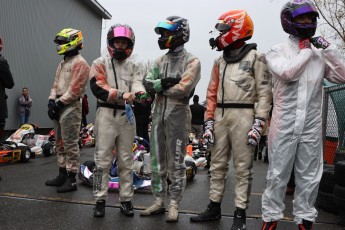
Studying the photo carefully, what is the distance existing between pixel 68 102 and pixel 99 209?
68.6 inches

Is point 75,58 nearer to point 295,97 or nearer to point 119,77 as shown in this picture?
point 119,77

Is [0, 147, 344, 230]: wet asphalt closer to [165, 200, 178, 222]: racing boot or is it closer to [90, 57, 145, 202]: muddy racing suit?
[165, 200, 178, 222]: racing boot

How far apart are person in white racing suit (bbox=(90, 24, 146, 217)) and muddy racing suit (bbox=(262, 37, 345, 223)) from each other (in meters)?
1.54

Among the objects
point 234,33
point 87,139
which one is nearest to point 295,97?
point 234,33

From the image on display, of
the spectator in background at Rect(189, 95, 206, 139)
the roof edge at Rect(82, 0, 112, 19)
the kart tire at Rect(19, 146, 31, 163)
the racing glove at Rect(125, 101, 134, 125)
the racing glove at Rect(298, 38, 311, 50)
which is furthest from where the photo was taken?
the roof edge at Rect(82, 0, 112, 19)

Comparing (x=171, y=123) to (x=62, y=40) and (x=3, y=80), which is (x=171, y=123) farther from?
(x=3, y=80)

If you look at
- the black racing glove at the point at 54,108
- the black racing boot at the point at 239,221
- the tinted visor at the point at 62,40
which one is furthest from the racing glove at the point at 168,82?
the tinted visor at the point at 62,40

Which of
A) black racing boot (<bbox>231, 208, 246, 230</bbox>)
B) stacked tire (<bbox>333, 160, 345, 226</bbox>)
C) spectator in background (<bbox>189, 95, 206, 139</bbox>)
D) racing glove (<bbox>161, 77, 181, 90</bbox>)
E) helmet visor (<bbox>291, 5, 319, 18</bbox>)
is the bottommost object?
spectator in background (<bbox>189, 95, 206, 139</bbox>)

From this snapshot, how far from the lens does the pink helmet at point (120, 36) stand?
14.3ft

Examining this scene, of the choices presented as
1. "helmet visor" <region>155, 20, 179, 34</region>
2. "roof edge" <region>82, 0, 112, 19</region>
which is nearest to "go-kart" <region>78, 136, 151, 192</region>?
"helmet visor" <region>155, 20, 179, 34</region>

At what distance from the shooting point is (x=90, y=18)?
2250cm

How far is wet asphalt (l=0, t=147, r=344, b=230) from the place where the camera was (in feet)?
12.6

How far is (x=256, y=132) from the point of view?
144 inches

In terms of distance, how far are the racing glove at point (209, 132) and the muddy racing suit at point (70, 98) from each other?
6.89 ft
